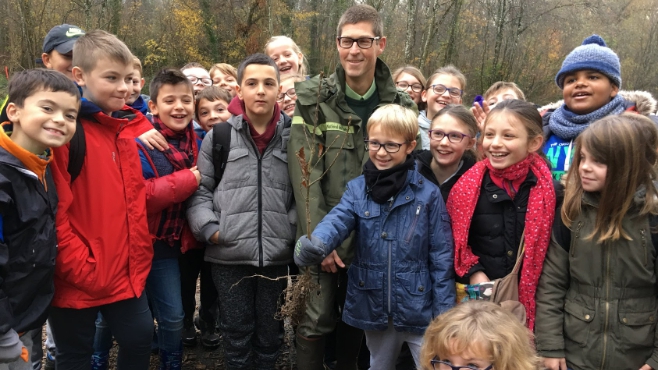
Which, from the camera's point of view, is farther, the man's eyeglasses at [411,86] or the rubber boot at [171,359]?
the man's eyeglasses at [411,86]

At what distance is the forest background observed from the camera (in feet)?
59.6

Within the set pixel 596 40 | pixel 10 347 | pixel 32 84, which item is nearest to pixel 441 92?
pixel 596 40

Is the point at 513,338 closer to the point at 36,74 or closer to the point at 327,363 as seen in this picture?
the point at 327,363

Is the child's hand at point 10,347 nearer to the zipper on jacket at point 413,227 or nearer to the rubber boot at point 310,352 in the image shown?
the rubber boot at point 310,352

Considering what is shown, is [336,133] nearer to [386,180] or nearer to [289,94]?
[386,180]

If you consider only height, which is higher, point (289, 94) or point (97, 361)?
point (289, 94)

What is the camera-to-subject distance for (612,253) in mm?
2285

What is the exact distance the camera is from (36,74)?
2.24 meters

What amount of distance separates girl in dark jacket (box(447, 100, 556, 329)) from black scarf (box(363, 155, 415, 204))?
34 centimetres

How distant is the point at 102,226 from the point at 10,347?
2.42ft

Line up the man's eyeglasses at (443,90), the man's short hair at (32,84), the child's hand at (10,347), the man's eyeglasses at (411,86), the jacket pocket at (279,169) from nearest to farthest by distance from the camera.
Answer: the child's hand at (10,347), the man's short hair at (32,84), the jacket pocket at (279,169), the man's eyeglasses at (443,90), the man's eyeglasses at (411,86)

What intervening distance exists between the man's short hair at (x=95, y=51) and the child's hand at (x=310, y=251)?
1.52 m

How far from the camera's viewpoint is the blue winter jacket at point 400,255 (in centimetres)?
261

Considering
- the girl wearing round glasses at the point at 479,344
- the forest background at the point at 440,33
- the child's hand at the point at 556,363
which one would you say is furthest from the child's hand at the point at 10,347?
the forest background at the point at 440,33
